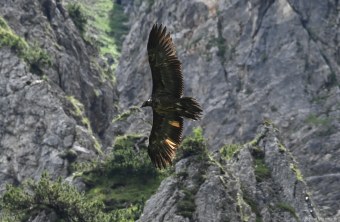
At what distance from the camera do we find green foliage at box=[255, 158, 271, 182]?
95.8 meters

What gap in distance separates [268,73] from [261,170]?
7021cm

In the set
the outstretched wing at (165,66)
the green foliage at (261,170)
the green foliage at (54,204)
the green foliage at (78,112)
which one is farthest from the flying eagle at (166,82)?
the green foliage at (78,112)

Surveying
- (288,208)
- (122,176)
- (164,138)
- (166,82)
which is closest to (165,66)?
(166,82)

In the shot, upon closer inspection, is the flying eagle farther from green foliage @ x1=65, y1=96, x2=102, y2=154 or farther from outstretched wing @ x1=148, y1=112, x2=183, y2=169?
green foliage @ x1=65, y1=96, x2=102, y2=154

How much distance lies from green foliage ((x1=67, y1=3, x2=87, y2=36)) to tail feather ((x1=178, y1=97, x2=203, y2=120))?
160 m

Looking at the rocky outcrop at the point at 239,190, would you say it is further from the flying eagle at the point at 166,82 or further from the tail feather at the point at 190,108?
the tail feather at the point at 190,108

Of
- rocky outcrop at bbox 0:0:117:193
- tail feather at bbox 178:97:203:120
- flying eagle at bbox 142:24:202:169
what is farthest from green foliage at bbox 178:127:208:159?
tail feather at bbox 178:97:203:120

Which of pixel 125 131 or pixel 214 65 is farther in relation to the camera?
pixel 214 65

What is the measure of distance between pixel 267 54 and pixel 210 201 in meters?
89.1

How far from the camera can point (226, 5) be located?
7249 inches

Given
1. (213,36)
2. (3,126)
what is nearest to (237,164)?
(3,126)

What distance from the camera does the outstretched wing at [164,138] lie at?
3522cm

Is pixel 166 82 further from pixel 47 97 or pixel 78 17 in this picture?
pixel 78 17

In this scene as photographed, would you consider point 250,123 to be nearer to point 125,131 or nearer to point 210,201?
point 125,131
